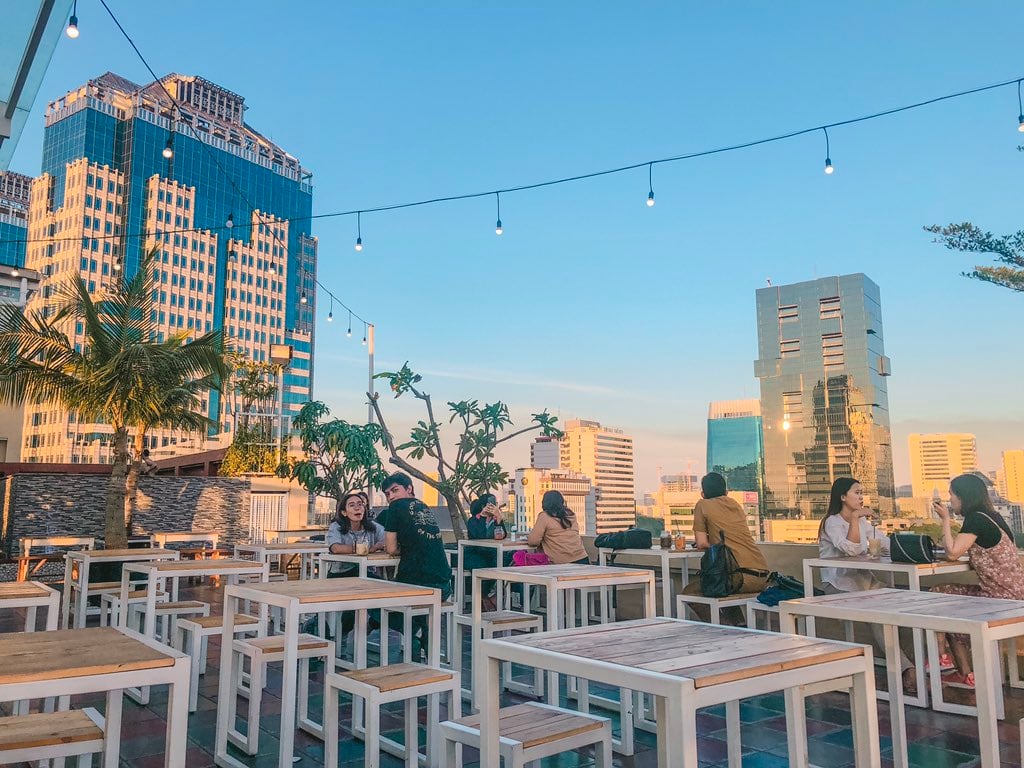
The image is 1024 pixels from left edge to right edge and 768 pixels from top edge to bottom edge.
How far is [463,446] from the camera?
36.4 ft

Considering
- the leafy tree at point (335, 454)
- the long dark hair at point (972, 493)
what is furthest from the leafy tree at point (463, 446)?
the long dark hair at point (972, 493)

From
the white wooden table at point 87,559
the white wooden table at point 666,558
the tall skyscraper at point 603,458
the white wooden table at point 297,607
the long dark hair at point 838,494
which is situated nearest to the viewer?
the white wooden table at point 297,607

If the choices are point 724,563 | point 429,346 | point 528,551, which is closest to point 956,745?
point 724,563

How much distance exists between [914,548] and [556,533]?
236cm

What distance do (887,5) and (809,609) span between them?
14.0 m

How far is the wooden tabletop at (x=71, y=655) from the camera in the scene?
161cm

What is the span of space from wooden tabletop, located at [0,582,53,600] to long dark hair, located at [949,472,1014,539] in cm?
438

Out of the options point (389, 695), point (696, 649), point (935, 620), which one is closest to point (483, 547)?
point (389, 695)

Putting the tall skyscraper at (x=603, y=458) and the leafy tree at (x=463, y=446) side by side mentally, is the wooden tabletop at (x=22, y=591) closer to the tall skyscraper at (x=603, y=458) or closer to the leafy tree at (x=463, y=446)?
the leafy tree at (x=463, y=446)

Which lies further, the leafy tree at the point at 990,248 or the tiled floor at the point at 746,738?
the leafy tree at the point at 990,248

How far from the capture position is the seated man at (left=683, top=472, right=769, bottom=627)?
4.53 meters

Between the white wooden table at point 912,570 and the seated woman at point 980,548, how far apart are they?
0.16 m

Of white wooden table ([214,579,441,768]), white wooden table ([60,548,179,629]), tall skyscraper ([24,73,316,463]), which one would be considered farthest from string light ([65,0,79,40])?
tall skyscraper ([24,73,316,463])

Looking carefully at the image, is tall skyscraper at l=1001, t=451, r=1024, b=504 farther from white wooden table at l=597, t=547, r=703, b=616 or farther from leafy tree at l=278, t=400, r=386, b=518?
leafy tree at l=278, t=400, r=386, b=518
